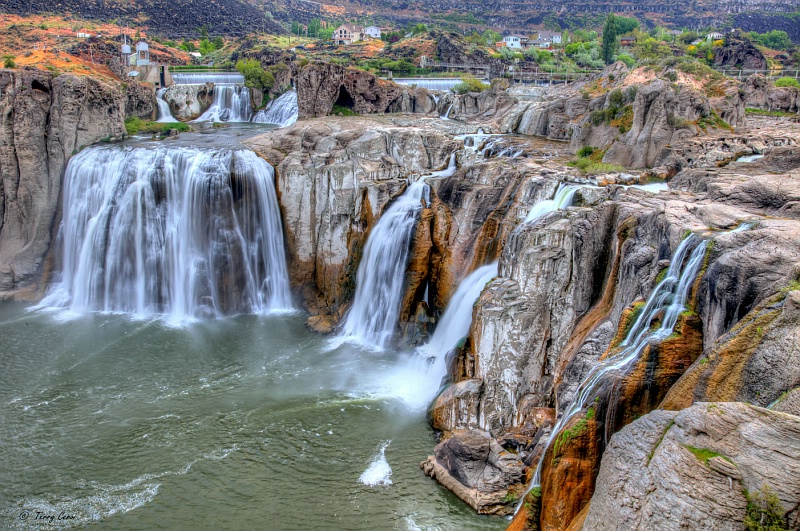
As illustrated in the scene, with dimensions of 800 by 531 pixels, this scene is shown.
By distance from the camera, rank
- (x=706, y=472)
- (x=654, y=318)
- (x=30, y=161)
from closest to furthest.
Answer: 1. (x=706, y=472)
2. (x=654, y=318)
3. (x=30, y=161)

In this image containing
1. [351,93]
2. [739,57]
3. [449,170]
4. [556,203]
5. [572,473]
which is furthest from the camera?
[739,57]

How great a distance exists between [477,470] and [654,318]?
20.2ft

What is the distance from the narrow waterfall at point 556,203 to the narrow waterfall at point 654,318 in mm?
6912

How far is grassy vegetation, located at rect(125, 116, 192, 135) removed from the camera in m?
39.8

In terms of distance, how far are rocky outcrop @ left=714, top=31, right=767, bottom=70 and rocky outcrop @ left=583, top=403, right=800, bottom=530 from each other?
200 feet

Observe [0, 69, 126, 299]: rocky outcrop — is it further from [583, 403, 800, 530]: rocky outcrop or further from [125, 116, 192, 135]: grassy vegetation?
[583, 403, 800, 530]: rocky outcrop

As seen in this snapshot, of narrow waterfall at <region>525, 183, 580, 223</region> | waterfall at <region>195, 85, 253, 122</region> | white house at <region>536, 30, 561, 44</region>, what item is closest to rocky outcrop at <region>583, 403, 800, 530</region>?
narrow waterfall at <region>525, 183, 580, 223</region>

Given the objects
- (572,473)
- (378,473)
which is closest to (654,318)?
(572,473)

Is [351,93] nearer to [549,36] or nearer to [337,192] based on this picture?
[337,192]

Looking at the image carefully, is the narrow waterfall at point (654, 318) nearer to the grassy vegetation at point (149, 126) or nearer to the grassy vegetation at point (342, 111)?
the grassy vegetation at point (149, 126)

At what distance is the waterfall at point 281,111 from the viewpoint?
4789 centimetres

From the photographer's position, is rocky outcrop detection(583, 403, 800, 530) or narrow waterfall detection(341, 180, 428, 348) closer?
rocky outcrop detection(583, 403, 800, 530)

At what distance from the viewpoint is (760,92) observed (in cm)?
4022

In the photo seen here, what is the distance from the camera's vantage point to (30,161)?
105ft
